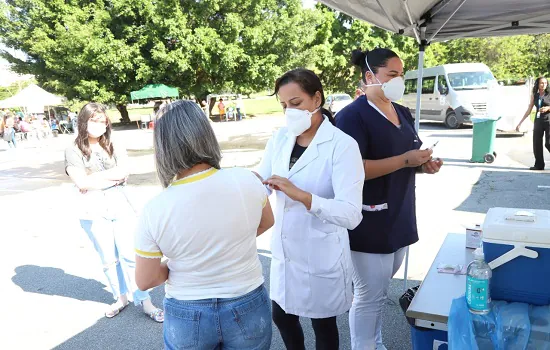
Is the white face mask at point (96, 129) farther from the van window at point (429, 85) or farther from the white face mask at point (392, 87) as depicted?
the van window at point (429, 85)

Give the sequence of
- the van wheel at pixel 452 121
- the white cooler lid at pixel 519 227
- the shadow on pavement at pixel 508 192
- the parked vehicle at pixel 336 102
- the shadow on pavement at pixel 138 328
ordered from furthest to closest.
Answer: the parked vehicle at pixel 336 102
the van wheel at pixel 452 121
the shadow on pavement at pixel 508 192
the shadow on pavement at pixel 138 328
the white cooler lid at pixel 519 227

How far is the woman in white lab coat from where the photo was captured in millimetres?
1840

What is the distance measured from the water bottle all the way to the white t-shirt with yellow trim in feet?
2.82

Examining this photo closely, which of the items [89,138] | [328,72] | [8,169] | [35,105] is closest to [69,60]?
[35,105]

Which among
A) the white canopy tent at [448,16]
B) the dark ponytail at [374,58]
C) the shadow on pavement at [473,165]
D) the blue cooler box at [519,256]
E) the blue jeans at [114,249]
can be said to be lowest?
the shadow on pavement at [473,165]

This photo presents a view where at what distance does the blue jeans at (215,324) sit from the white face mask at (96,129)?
1.94 metres

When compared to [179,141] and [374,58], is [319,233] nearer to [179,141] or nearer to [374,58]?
[179,141]

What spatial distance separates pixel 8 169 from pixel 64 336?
11284 mm

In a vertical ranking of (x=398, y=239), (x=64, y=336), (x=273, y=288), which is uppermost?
(x=398, y=239)

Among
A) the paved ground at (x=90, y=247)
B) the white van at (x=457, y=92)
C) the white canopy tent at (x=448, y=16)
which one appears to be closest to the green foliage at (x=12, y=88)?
the paved ground at (x=90, y=247)

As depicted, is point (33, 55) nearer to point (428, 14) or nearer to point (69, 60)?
point (69, 60)

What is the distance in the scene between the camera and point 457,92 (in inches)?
584

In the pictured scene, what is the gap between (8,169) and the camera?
12.3 metres

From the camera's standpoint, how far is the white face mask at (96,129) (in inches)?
120
